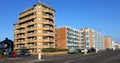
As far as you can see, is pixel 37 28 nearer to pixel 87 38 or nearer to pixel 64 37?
pixel 64 37

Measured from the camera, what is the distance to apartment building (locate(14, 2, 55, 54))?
100 meters

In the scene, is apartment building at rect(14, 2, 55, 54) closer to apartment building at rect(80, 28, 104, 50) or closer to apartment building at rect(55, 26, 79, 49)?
apartment building at rect(55, 26, 79, 49)

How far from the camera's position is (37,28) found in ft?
331

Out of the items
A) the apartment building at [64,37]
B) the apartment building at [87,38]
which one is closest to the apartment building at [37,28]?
the apartment building at [64,37]

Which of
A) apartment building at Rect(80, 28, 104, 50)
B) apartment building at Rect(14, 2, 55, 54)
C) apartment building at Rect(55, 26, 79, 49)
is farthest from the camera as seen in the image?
apartment building at Rect(80, 28, 104, 50)

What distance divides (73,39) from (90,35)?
132 feet

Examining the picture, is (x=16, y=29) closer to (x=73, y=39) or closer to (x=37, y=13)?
(x=37, y=13)

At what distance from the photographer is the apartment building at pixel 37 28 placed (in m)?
100

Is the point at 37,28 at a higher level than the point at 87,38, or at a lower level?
higher

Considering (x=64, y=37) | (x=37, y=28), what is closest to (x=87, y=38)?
(x=64, y=37)

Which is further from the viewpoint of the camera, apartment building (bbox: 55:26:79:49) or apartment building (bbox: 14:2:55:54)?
apartment building (bbox: 55:26:79:49)

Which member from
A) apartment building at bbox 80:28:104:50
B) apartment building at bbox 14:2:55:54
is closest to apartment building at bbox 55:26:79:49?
apartment building at bbox 14:2:55:54

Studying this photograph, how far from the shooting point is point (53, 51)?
88438mm

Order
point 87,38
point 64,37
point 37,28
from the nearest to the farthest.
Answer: point 37,28
point 64,37
point 87,38
